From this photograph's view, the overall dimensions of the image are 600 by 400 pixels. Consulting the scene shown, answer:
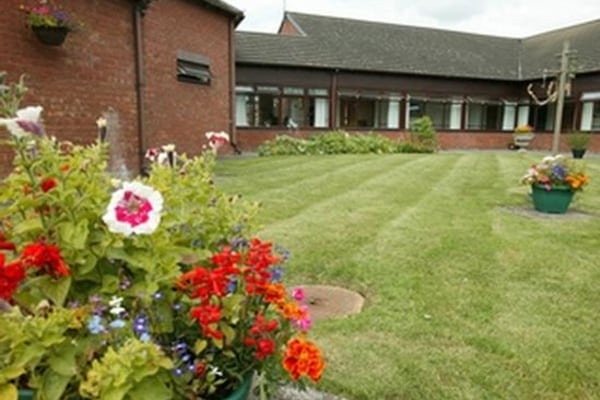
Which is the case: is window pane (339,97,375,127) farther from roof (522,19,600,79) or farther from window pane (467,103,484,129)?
roof (522,19,600,79)

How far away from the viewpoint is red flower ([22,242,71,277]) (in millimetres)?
1433

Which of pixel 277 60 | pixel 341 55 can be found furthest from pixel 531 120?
pixel 277 60

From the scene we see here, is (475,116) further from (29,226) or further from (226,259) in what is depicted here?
(29,226)

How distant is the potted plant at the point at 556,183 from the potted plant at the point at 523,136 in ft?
57.5

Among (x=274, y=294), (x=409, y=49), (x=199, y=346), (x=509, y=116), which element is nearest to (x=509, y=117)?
(x=509, y=116)

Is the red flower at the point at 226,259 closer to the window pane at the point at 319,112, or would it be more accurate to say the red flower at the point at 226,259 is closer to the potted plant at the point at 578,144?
the window pane at the point at 319,112

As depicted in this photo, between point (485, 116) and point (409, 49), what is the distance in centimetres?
496

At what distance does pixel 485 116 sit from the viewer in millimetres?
24047

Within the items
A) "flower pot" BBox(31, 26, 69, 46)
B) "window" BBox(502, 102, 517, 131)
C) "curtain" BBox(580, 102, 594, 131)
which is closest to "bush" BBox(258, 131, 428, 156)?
"window" BBox(502, 102, 517, 131)

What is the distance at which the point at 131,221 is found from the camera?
5.03ft

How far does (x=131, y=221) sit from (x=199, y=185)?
66 cm

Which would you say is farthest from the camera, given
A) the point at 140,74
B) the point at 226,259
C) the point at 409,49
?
the point at 409,49

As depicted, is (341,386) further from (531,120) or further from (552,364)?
(531,120)

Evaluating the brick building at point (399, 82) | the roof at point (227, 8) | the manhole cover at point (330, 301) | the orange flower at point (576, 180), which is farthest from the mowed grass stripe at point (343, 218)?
the brick building at point (399, 82)
